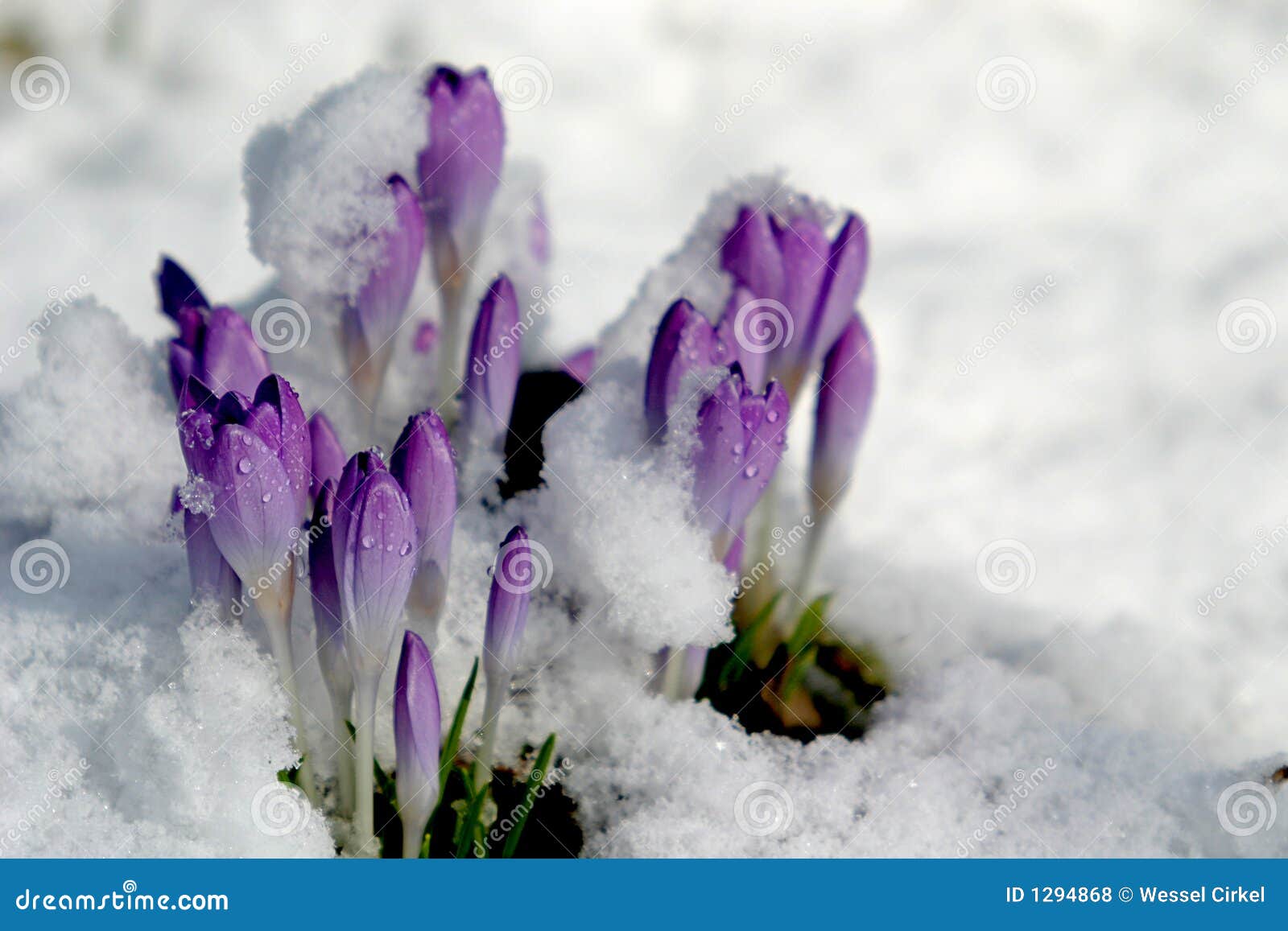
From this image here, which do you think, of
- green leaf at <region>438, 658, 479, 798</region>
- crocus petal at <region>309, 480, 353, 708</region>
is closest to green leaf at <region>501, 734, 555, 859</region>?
green leaf at <region>438, 658, 479, 798</region>

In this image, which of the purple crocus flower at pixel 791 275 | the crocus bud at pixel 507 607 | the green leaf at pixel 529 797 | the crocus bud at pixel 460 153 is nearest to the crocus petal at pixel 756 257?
the purple crocus flower at pixel 791 275

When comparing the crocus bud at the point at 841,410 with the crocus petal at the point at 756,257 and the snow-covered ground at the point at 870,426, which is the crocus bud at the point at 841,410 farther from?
the snow-covered ground at the point at 870,426

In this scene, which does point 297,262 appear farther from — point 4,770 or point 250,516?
point 4,770

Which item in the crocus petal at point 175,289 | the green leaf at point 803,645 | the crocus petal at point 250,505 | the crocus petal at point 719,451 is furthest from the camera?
the green leaf at point 803,645

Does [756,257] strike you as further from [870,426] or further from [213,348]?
[870,426]

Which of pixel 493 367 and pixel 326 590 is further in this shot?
pixel 493 367

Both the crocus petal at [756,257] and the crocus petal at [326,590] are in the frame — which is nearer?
the crocus petal at [326,590]

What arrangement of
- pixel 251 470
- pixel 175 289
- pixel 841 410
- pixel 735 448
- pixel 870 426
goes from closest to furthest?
pixel 251 470, pixel 735 448, pixel 175 289, pixel 841 410, pixel 870 426

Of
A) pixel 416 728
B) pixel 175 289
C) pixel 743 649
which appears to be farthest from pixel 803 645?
pixel 175 289
